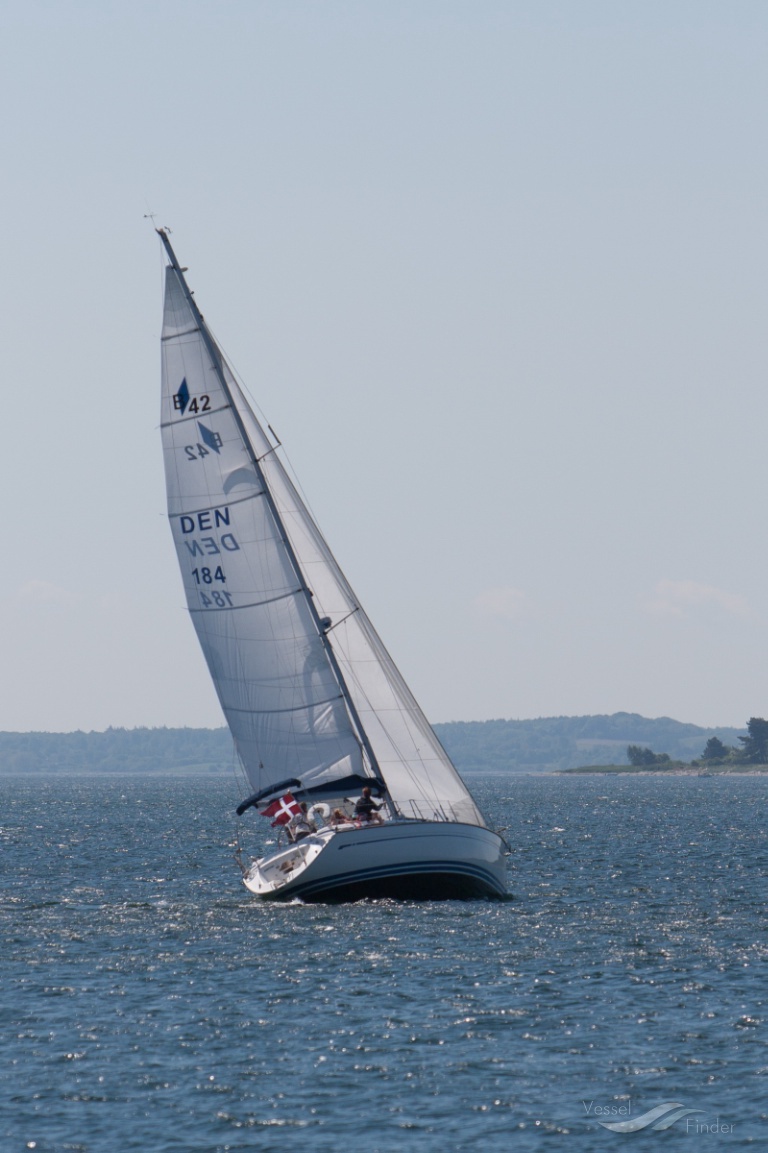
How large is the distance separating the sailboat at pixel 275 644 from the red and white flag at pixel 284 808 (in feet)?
0.19

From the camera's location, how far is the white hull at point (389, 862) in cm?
3753

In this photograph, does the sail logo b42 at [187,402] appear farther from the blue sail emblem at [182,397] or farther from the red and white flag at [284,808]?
the red and white flag at [284,808]

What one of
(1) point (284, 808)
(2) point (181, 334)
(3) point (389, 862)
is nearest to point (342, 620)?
(1) point (284, 808)

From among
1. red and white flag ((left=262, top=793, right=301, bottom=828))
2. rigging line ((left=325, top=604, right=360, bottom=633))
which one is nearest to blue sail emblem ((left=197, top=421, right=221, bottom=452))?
rigging line ((left=325, top=604, right=360, bottom=633))

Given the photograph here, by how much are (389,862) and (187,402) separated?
1271 centimetres

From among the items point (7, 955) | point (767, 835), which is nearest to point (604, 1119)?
point (7, 955)

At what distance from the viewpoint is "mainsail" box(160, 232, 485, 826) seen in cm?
4044

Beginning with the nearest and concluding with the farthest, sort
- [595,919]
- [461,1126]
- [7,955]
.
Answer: [461,1126] < [7,955] < [595,919]

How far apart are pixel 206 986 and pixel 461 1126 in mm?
10437

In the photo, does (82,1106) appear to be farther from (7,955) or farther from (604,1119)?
(7,955)

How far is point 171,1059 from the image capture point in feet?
81.4

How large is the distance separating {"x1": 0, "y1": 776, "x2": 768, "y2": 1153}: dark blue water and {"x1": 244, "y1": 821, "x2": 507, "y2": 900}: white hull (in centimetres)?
72

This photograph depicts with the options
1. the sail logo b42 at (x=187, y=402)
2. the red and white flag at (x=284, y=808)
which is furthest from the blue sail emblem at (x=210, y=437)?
the red and white flag at (x=284, y=808)

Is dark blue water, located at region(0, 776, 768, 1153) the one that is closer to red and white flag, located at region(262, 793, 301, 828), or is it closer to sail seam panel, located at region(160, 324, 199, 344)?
red and white flag, located at region(262, 793, 301, 828)
